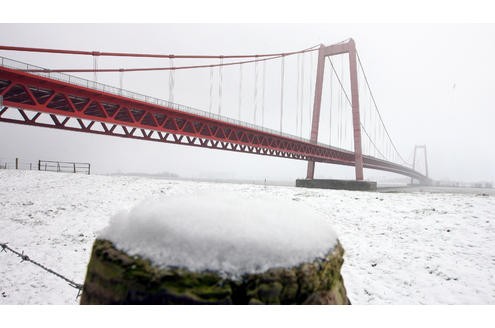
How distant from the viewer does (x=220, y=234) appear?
1.11m

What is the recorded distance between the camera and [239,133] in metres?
22.6

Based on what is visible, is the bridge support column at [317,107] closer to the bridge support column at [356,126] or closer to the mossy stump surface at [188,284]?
the bridge support column at [356,126]

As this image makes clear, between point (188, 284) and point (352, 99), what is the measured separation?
27.7 m

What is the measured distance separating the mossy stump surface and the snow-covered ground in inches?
12.9

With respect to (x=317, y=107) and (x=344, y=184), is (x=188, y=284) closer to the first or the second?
(x=344, y=184)

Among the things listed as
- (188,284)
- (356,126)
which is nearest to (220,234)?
(188,284)

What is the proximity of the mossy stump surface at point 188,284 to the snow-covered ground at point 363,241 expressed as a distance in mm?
328

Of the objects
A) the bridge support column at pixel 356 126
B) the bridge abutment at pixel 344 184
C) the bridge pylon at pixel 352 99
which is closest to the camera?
the bridge abutment at pixel 344 184

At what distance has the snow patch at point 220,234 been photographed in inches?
40.3

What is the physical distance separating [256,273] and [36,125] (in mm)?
17604

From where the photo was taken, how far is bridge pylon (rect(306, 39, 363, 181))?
2475 cm

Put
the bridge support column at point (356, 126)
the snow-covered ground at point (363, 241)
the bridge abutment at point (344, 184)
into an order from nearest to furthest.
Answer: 1. the snow-covered ground at point (363, 241)
2. the bridge abutment at point (344, 184)
3. the bridge support column at point (356, 126)

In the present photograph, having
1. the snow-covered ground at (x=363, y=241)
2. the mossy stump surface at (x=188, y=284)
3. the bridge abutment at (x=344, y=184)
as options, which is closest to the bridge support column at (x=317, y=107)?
the bridge abutment at (x=344, y=184)

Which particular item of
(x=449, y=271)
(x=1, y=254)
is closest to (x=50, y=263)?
(x=1, y=254)
